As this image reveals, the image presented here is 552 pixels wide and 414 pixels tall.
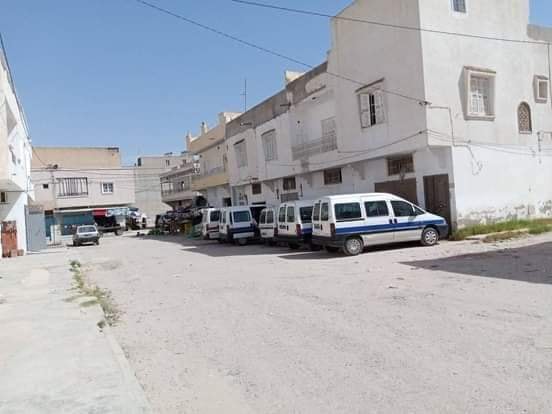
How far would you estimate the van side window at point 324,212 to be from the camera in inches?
635

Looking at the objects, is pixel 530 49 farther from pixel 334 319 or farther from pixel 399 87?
pixel 334 319

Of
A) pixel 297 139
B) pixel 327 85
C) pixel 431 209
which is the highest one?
pixel 327 85

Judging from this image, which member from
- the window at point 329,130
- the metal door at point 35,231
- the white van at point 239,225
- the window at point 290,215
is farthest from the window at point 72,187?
the window at point 290,215

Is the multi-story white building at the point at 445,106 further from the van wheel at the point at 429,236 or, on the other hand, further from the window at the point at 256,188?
the window at the point at 256,188

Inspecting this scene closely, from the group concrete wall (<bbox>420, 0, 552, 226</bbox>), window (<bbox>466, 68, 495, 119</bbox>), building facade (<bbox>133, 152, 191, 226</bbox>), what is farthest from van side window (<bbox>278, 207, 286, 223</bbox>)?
building facade (<bbox>133, 152, 191, 226</bbox>)

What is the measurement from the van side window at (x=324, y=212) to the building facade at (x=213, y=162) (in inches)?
958

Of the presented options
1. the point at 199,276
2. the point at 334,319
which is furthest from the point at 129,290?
the point at 334,319

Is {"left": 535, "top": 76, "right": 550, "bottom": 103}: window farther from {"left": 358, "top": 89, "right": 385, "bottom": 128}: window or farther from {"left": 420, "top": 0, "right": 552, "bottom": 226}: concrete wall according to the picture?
{"left": 358, "top": 89, "right": 385, "bottom": 128}: window

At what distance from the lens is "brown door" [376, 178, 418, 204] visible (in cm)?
1986

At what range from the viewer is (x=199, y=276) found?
45.6ft

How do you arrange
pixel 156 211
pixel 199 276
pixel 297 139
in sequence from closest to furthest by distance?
1. pixel 199 276
2. pixel 297 139
3. pixel 156 211

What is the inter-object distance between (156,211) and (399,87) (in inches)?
2405

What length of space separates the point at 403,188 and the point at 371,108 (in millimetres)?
3929

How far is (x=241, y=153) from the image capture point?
3772cm
